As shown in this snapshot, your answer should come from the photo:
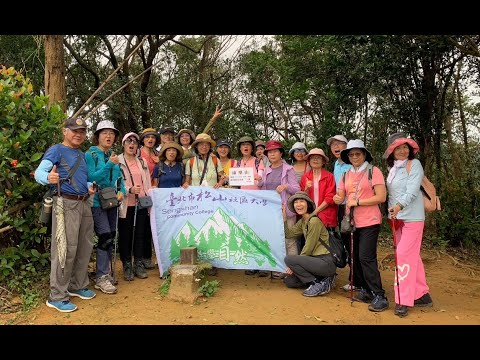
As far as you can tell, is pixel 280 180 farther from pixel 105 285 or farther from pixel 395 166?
pixel 105 285

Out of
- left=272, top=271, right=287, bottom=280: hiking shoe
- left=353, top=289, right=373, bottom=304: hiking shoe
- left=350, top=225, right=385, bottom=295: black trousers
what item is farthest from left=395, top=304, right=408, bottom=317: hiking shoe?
left=272, top=271, right=287, bottom=280: hiking shoe

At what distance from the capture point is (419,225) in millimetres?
4414

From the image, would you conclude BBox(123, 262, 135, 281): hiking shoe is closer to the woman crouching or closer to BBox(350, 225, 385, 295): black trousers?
the woman crouching

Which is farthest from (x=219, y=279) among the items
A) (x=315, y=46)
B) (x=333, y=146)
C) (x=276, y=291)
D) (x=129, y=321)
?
(x=315, y=46)

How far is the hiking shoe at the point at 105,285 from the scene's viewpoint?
4.80 metres

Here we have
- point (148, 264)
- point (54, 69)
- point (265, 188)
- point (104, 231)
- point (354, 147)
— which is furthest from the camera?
point (54, 69)

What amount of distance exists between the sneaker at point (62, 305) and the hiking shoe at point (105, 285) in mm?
493

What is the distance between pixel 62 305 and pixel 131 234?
1332 mm

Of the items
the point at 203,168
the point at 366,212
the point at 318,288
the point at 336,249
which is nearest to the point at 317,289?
the point at 318,288

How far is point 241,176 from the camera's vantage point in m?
5.57

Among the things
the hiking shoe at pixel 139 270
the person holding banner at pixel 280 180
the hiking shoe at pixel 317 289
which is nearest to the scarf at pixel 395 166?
the person holding banner at pixel 280 180

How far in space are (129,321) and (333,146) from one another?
348cm

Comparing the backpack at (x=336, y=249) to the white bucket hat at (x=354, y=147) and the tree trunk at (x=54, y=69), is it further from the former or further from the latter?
the tree trunk at (x=54, y=69)

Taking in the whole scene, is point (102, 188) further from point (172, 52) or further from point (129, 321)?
point (172, 52)
